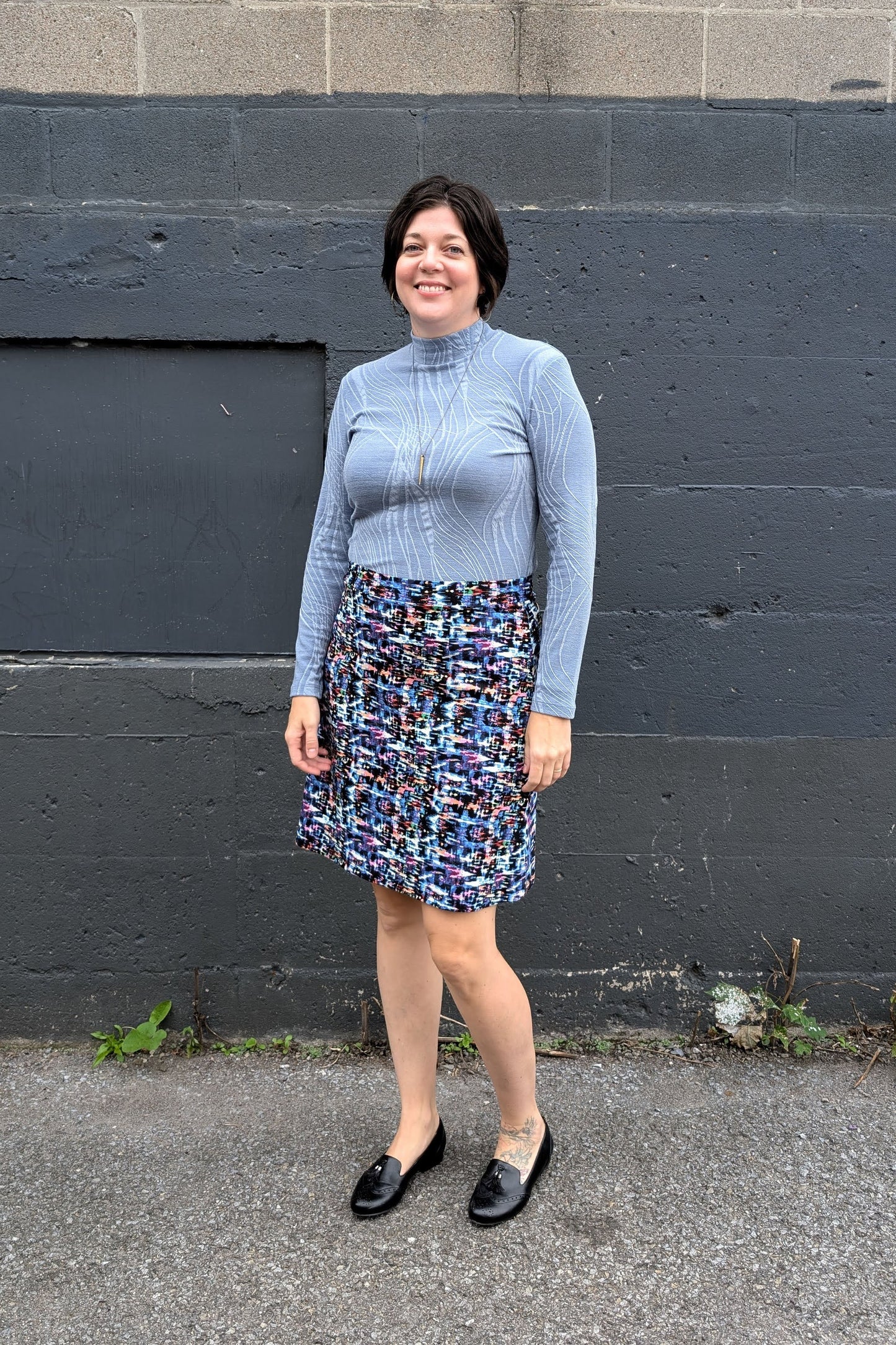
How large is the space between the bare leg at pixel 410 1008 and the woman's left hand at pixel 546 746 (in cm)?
43

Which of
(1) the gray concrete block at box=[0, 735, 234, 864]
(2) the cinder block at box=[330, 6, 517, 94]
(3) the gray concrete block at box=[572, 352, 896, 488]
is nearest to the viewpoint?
(2) the cinder block at box=[330, 6, 517, 94]

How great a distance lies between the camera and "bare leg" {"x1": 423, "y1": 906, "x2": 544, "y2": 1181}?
223 centimetres

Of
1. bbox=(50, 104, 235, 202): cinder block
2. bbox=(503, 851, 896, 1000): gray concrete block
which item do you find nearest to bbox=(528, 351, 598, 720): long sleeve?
bbox=(503, 851, 896, 1000): gray concrete block

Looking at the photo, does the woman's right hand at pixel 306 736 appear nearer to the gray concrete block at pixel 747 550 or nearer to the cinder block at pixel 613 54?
the gray concrete block at pixel 747 550

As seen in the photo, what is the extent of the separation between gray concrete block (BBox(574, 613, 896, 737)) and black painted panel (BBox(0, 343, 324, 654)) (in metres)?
0.92

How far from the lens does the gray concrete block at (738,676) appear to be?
3057mm

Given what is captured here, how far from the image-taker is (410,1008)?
96.1 inches

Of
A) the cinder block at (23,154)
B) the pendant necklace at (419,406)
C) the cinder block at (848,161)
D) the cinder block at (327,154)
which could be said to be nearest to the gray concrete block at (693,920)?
the pendant necklace at (419,406)

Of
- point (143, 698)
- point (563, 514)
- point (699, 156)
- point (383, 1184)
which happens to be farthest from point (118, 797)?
point (699, 156)

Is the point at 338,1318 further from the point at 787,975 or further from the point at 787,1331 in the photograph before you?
the point at 787,975

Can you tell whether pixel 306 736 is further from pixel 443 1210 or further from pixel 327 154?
pixel 327 154

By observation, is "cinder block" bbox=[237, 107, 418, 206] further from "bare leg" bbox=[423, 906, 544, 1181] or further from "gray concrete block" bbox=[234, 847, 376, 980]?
"bare leg" bbox=[423, 906, 544, 1181]

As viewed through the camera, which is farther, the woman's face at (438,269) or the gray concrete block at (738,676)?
the gray concrete block at (738,676)

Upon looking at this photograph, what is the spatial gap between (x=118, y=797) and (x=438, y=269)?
1751 mm
